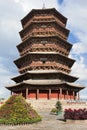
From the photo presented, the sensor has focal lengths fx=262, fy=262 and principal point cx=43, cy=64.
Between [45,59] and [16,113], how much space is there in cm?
2104

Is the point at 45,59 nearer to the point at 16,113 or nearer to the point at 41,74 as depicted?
the point at 41,74

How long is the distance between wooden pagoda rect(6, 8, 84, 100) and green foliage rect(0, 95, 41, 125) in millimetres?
17439

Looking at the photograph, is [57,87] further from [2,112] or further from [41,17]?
[2,112]

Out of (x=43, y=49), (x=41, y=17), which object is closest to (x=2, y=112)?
(x=43, y=49)

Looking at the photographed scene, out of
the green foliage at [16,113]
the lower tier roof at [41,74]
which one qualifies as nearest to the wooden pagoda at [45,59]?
the lower tier roof at [41,74]

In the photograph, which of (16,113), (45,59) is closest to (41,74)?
(45,59)

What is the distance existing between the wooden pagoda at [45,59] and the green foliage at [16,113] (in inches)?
687

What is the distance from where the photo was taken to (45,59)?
129ft

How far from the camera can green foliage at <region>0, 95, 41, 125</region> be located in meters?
18.6

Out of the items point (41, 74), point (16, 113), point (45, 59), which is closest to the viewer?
point (16, 113)

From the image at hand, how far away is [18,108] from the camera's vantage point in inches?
755

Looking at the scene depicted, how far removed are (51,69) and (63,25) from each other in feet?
28.4

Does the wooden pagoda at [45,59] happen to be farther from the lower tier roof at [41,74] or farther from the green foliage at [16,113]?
the green foliage at [16,113]

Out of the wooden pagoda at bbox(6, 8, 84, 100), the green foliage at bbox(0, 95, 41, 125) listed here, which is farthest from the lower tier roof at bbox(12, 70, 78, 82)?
the green foliage at bbox(0, 95, 41, 125)
